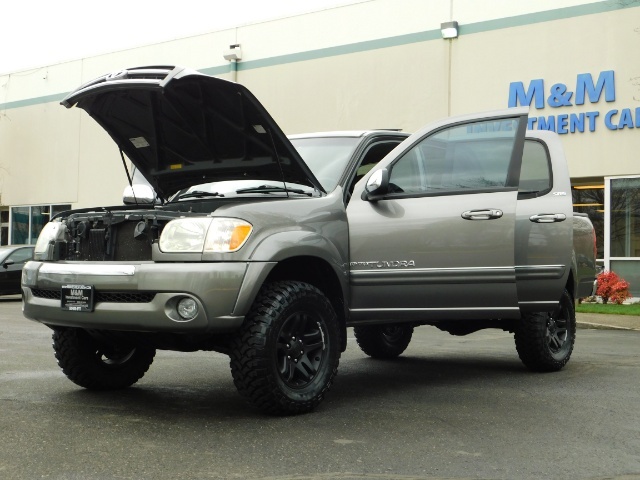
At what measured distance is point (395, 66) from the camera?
71.2 ft

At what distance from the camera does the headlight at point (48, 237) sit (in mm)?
5656

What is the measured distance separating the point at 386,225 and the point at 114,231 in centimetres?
181

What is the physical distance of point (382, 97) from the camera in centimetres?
2200

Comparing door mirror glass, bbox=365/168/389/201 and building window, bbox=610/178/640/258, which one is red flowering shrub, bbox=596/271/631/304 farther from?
door mirror glass, bbox=365/168/389/201

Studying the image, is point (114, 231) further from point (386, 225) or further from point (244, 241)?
point (386, 225)

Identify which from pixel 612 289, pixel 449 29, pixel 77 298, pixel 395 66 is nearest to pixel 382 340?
pixel 77 298

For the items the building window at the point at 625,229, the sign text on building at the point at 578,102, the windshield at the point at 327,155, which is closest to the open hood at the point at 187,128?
the windshield at the point at 327,155

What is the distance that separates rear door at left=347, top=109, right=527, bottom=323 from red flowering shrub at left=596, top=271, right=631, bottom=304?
11537mm

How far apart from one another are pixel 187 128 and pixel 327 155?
42.8 inches

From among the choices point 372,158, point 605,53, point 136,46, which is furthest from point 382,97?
point 372,158

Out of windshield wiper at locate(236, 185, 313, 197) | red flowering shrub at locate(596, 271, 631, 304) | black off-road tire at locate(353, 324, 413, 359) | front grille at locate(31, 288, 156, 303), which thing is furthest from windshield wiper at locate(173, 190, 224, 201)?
red flowering shrub at locate(596, 271, 631, 304)

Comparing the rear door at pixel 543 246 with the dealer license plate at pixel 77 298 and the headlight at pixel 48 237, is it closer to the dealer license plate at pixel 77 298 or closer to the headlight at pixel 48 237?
the dealer license plate at pixel 77 298

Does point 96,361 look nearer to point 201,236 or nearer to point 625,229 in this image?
point 201,236

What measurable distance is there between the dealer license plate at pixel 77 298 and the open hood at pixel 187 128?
4.13 ft
